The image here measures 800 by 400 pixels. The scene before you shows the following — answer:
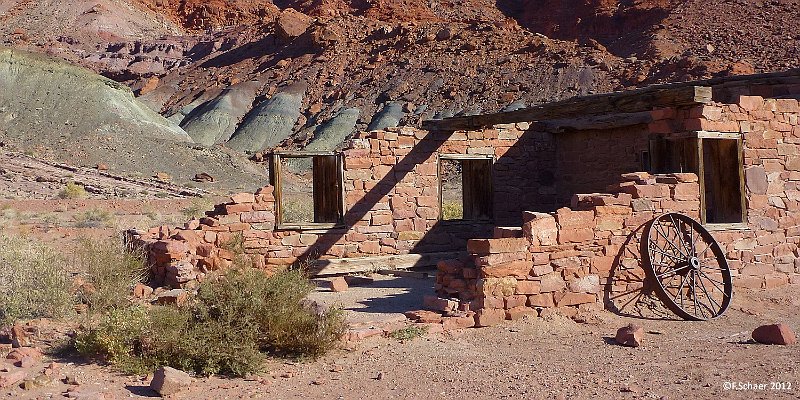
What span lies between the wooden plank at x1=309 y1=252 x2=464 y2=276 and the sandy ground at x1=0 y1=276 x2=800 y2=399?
3.88 metres

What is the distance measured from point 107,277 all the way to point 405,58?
34.7 metres

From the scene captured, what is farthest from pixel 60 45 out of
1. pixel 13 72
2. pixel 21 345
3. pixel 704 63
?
pixel 21 345

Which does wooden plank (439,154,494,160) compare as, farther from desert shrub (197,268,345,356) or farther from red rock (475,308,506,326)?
desert shrub (197,268,345,356)

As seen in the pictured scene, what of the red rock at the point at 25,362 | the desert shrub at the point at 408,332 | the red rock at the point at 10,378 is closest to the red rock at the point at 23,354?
the red rock at the point at 25,362

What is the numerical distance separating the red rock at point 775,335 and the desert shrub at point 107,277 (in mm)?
6363

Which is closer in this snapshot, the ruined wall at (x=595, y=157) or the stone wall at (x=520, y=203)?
the stone wall at (x=520, y=203)

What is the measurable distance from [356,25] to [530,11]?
54.7 ft

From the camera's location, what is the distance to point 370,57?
144ft

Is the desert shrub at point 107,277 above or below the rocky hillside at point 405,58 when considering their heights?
below

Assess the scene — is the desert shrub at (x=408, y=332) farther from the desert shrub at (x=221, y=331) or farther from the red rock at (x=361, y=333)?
the desert shrub at (x=221, y=331)

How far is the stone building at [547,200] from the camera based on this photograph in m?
8.18

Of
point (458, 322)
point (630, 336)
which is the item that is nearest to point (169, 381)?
point (458, 322)

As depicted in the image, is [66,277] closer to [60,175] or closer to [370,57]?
[60,175]

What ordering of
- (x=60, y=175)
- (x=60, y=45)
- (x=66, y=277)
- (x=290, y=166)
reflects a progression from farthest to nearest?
(x=60, y=45) → (x=290, y=166) → (x=60, y=175) → (x=66, y=277)
